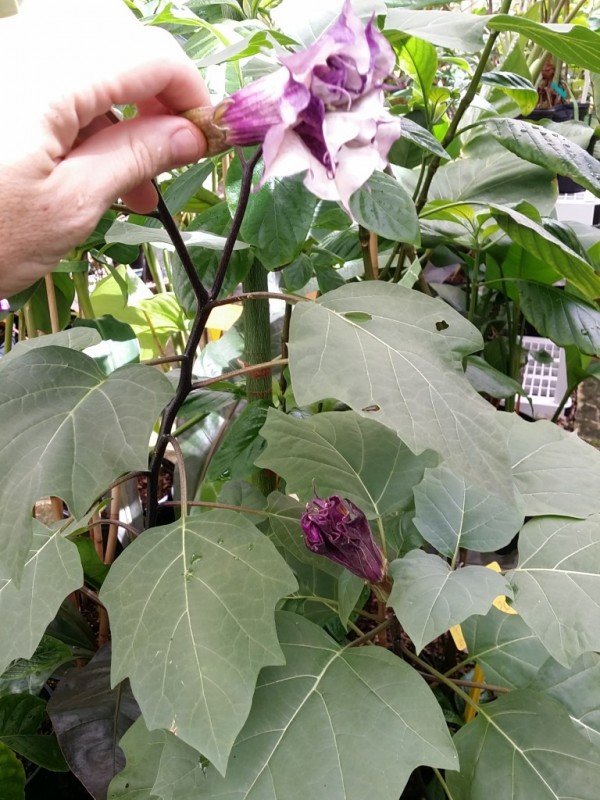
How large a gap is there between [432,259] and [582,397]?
0.60 meters

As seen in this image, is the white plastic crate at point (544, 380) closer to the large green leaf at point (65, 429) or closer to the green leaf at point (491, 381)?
the green leaf at point (491, 381)

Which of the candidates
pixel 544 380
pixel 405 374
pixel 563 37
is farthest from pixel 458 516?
pixel 544 380

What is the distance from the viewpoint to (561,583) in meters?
0.52

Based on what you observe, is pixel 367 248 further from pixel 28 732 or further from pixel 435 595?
pixel 28 732

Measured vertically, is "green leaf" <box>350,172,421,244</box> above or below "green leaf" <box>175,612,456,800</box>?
above

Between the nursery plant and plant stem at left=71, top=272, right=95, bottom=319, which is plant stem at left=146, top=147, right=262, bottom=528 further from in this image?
plant stem at left=71, top=272, right=95, bottom=319

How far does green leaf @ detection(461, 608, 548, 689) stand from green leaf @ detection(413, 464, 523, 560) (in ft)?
0.24

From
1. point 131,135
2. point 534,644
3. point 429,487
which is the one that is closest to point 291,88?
point 131,135

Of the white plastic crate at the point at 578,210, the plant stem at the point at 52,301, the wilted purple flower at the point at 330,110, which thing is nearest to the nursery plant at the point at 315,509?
the wilted purple flower at the point at 330,110

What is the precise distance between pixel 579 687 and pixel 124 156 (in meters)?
0.55

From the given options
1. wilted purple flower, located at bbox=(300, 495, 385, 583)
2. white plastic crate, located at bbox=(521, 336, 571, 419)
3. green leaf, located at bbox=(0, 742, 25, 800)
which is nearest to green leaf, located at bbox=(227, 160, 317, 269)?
wilted purple flower, located at bbox=(300, 495, 385, 583)

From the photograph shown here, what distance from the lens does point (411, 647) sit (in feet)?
3.17

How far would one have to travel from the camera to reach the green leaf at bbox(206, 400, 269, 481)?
72 cm

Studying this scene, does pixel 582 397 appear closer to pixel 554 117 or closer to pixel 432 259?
pixel 432 259
